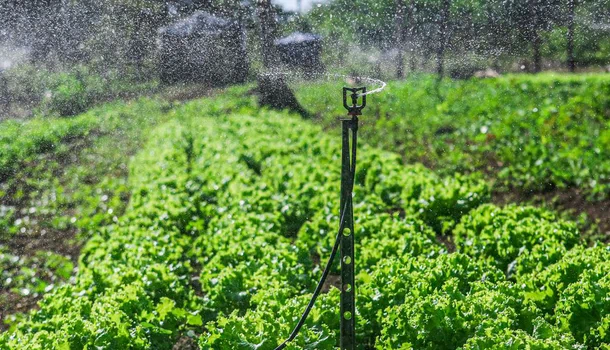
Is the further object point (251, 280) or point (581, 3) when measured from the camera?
point (581, 3)

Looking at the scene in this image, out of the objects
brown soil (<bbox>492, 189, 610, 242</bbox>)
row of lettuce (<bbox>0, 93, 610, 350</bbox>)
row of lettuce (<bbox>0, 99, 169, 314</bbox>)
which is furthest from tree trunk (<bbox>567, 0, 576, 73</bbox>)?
row of lettuce (<bbox>0, 99, 169, 314</bbox>)

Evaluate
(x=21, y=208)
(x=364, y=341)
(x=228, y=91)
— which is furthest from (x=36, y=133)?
(x=364, y=341)

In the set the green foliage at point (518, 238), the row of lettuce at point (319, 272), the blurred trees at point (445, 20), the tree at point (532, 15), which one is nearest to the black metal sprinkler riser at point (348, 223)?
the row of lettuce at point (319, 272)

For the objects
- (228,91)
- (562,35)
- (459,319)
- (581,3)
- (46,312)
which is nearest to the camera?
(459,319)

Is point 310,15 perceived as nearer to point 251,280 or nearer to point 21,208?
point 251,280

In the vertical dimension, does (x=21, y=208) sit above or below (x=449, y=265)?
below

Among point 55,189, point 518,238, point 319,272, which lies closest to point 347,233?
point 319,272

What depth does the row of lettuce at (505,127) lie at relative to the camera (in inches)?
315

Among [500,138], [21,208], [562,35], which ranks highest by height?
[562,35]

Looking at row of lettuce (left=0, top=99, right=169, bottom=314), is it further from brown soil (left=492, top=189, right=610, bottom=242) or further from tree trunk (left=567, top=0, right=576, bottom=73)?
tree trunk (left=567, top=0, right=576, bottom=73)

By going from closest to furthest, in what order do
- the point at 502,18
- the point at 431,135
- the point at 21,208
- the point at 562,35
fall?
the point at 502,18
the point at 21,208
the point at 431,135
the point at 562,35

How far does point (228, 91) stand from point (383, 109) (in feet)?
13.4

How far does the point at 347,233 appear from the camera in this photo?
112 inches

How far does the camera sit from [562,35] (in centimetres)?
1335
